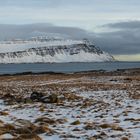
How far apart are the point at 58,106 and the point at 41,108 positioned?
1.60 meters

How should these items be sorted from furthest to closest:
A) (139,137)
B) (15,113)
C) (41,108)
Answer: (41,108), (15,113), (139,137)

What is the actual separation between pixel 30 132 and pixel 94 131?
8.66ft

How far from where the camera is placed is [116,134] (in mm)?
17078

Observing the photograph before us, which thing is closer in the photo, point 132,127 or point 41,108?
point 132,127

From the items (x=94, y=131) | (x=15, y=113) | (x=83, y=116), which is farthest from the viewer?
(x=15, y=113)

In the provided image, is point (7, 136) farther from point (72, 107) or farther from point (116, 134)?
point (72, 107)

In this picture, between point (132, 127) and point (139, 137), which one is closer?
point (139, 137)

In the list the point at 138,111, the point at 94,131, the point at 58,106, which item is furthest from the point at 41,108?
the point at 94,131

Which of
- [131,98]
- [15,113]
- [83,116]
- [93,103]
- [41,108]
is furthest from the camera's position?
[131,98]

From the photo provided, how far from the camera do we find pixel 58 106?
2797 cm

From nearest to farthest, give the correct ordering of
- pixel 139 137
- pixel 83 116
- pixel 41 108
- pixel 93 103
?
pixel 139 137, pixel 83 116, pixel 41 108, pixel 93 103

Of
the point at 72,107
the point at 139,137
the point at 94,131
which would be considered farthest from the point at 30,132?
Result: the point at 72,107

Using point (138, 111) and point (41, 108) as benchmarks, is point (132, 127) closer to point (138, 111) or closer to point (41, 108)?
point (138, 111)

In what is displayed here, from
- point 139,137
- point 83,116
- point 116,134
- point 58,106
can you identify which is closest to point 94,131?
point 116,134
